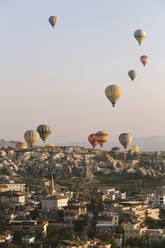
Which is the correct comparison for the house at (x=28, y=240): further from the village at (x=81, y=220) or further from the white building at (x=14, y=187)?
the white building at (x=14, y=187)

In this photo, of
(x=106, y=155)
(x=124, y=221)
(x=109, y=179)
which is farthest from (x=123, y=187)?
(x=124, y=221)

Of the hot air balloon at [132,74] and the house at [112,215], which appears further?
the hot air balloon at [132,74]

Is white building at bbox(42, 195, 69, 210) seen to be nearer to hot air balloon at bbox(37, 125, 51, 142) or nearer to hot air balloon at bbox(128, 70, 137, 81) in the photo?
hot air balloon at bbox(37, 125, 51, 142)

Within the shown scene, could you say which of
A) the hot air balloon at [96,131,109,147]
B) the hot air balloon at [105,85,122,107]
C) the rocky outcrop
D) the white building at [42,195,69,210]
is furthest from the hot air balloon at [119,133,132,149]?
the white building at [42,195,69,210]

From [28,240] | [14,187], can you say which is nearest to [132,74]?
[14,187]

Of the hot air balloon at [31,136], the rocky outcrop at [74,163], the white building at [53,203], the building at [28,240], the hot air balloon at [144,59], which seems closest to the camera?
the building at [28,240]

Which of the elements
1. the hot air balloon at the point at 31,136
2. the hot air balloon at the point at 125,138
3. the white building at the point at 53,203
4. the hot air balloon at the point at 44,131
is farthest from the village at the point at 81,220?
the hot air balloon at the point at 125,138
